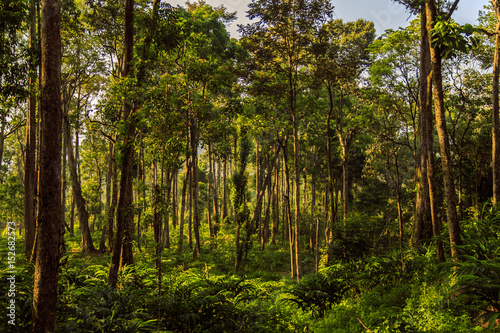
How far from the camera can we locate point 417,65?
16844 mm

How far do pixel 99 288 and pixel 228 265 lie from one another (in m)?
11.4

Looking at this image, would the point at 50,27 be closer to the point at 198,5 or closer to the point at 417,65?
the point at 417,65

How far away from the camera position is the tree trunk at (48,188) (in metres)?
4.80

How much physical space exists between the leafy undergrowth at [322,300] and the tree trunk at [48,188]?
575 millimetres

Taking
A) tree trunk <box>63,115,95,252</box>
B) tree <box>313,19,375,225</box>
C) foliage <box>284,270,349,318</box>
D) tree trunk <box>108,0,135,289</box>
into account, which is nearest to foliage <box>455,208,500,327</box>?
foliage <box>284,270,349,318</box>

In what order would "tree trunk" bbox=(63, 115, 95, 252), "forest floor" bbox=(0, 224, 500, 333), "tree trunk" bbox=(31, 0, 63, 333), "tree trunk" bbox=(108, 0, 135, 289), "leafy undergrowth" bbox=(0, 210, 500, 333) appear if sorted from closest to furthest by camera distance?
1. "tree trunk" bbox=(31, 0, 63, 333)
2. "leafy undergrowth" bbox=(0, 210, 500, 333)
3. "forest floor" bbox=(0, 224, 500, 333)
4. "tree trunk" bbox=(108, 0, 135, 289)
5. "tree trunk" bbox=(63, 115, 95, 252)

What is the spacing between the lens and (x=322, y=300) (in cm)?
784

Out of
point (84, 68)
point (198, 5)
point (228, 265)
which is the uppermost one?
point (198, 5)

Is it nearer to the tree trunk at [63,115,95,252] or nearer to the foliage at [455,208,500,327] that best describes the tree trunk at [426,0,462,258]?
the foliage at [455,208,500,327]

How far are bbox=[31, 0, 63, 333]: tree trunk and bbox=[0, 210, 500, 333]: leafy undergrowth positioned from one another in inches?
22.6

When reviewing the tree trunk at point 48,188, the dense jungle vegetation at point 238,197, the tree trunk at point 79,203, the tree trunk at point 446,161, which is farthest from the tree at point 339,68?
the tree trunk at point 79,203

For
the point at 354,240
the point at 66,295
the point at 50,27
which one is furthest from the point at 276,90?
the point at 66,295

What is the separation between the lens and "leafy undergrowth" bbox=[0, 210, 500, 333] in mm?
5105

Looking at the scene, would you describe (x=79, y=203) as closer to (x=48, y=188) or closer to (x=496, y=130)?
(x=48, y=188)
